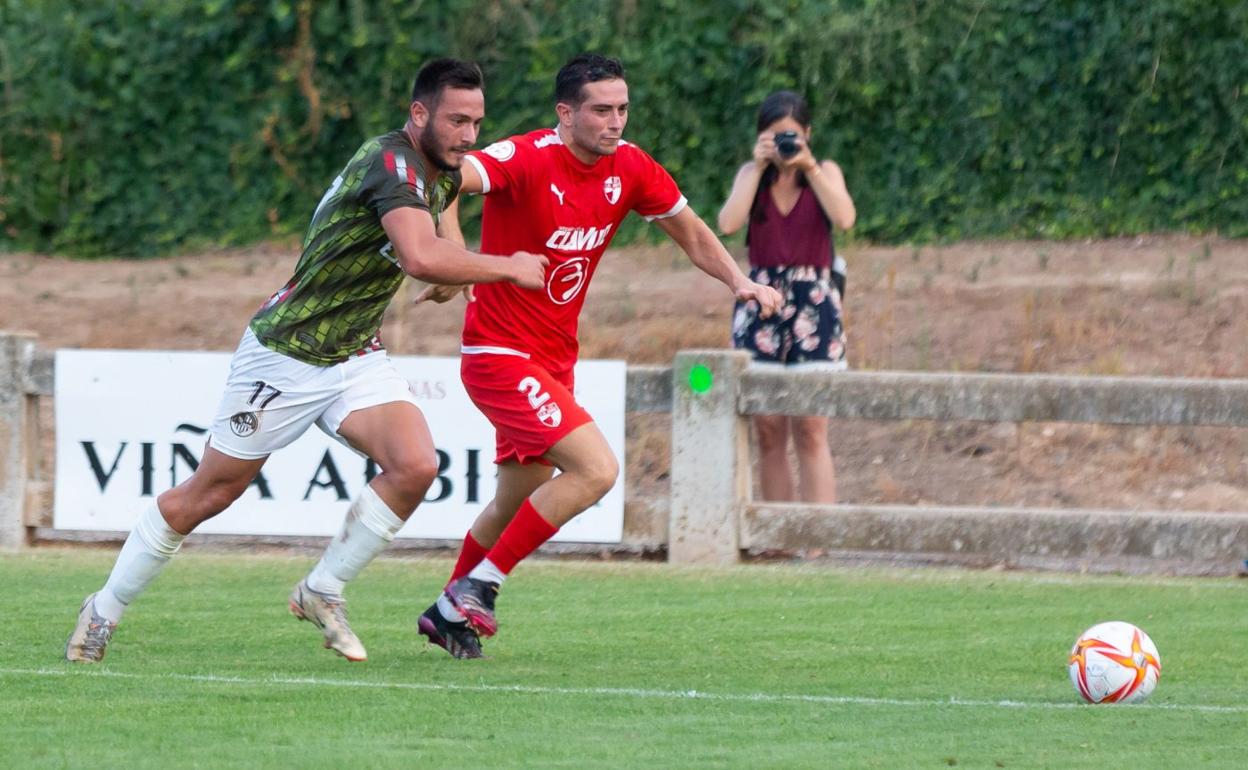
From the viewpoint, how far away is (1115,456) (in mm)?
13656

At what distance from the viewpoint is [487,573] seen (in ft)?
24.0

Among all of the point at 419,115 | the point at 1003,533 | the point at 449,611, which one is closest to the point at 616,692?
the point at 449,611

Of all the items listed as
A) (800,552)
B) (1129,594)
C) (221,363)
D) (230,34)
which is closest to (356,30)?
(230,34)

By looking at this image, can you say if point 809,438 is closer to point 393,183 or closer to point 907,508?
point 907,508

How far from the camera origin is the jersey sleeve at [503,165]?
7289 mm

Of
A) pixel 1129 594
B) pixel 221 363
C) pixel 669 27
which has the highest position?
pixel 669 27

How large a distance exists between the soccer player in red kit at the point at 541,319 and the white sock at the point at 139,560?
1.00 meters

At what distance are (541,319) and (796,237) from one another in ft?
9.90

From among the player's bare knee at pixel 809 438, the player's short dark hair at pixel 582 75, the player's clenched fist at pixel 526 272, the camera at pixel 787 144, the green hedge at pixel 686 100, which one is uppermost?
the green hedge at pixel 686 100

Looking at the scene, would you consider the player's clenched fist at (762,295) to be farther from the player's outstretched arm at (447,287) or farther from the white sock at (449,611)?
the white sock at (449,611)

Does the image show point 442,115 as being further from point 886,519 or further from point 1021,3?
point 1021,3

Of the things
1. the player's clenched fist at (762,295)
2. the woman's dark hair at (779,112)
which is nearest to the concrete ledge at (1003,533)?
the woman's dark hair at (779,112)

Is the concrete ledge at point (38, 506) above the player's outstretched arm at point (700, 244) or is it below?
below

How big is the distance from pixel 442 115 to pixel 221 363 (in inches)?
167
